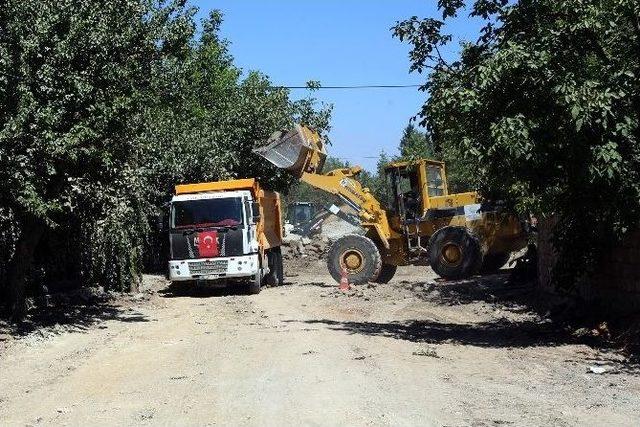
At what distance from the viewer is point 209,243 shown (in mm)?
21406

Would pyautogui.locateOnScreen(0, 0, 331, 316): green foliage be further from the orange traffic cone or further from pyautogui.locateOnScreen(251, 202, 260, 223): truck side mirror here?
the orange traffic cone

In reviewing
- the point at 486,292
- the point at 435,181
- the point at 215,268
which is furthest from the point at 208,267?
the point at 486,292

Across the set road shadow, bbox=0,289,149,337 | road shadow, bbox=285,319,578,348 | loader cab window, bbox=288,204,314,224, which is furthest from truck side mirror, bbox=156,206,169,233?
loader cab window, bbox=288,204,314,224

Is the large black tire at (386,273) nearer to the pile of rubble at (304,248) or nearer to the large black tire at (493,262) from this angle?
the large black tire at (493,262)

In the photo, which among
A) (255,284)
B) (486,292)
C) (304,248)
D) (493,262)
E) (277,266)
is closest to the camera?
(486,292)

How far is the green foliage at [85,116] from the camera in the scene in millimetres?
12742

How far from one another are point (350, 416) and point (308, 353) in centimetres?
395

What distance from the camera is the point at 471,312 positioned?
17.4 m

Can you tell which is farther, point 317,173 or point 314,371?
point 317,173

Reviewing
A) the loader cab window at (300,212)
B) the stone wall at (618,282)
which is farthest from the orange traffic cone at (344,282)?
the loader cab window at (300,212)

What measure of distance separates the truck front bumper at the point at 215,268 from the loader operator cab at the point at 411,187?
4.28 metres

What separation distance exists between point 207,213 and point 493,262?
29.2 ft

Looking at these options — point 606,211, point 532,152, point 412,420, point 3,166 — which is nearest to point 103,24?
point 3,166

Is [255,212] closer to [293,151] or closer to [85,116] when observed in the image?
[293,151]
